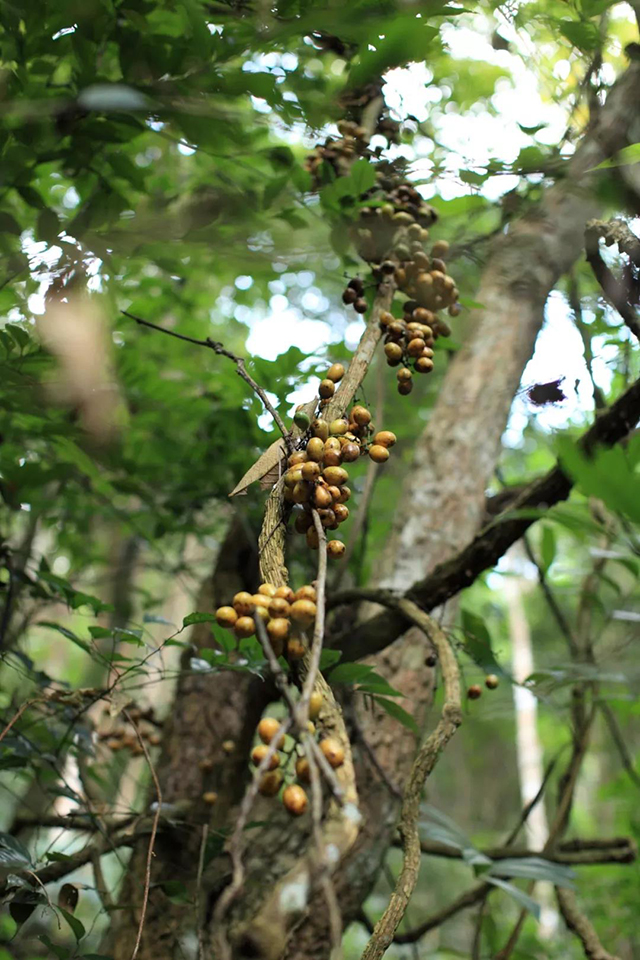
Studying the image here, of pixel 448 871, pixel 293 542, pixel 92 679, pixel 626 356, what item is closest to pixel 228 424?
pixel 293 542

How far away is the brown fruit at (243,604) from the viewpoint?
81 cm

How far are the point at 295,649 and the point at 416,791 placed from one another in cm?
45

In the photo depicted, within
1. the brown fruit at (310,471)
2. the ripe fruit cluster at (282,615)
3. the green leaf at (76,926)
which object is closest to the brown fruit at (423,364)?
the brown fruit at (310,471)

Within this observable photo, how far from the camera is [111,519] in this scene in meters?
2.82

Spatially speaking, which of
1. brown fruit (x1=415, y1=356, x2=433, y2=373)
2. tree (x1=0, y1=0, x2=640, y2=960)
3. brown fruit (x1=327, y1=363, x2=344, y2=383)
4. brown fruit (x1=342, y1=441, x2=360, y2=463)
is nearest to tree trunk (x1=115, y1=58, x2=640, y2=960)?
tree (x1=0, y1=0, x2=640, y2=960)

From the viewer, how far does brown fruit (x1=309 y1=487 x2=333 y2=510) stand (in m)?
0.93

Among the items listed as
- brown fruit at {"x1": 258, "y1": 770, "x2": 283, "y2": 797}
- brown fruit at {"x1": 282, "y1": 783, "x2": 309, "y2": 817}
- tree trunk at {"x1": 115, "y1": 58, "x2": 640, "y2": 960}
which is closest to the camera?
brown fruit at {"x1": 282, "y1": 783, "x2": 309, "y2": 817}

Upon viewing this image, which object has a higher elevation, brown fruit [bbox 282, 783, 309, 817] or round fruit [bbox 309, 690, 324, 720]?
round fruit [bbox 309, 690, 324, 720]

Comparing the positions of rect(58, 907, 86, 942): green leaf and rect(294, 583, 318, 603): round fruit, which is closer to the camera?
rect(294, 583, 318, 603): round fruit

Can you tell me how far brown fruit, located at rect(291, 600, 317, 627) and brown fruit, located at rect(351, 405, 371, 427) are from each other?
0.39 m

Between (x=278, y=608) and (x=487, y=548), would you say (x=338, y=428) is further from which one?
(x=487, y=548)

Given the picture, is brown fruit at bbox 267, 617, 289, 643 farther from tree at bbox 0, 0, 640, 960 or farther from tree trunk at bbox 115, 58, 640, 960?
tree trunk at bbox 115, 58, 640, 960

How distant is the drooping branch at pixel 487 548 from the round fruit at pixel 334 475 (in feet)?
1.65

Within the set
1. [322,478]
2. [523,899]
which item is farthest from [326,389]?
[523,899]
